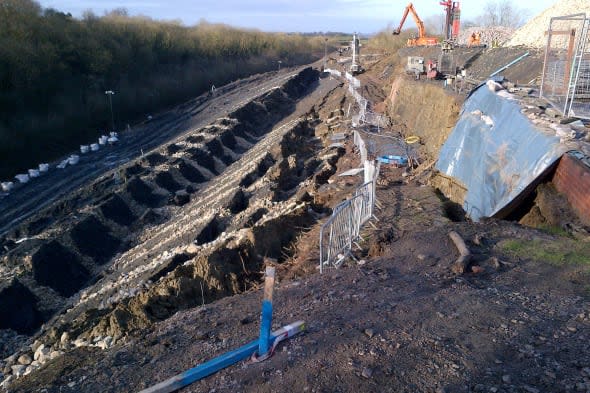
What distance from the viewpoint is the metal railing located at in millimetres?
7547

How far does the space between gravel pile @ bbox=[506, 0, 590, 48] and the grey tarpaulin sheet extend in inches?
687

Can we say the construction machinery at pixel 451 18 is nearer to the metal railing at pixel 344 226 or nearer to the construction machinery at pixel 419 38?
the construction machinery at pixel 419 38

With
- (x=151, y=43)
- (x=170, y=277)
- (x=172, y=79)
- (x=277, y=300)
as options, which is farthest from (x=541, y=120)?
(x=151, y=43)

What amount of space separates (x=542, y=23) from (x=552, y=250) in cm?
2683

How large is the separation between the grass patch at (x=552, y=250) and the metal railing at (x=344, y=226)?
91.3 inches

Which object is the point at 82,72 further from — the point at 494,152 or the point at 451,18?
the point at 494,152

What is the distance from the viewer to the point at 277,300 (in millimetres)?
6211

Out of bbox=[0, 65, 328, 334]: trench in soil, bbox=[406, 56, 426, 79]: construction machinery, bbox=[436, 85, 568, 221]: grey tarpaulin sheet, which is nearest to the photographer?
bbox=[436, 85, 568, 221]: grey tarpaulin sheet

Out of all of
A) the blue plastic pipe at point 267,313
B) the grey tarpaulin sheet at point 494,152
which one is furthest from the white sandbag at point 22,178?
the blue plastic pipe at point 267,313

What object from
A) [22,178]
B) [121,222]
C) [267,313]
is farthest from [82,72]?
[267,313]

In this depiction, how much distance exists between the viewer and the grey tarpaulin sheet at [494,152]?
855 cm

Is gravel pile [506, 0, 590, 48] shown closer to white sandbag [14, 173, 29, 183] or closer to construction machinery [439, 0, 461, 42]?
construction machinery [439, 0, 461, 42]

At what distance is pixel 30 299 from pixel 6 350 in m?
1.56

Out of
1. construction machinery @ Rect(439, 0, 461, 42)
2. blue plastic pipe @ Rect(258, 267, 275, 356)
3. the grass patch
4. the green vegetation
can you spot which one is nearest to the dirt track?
the grass patch
